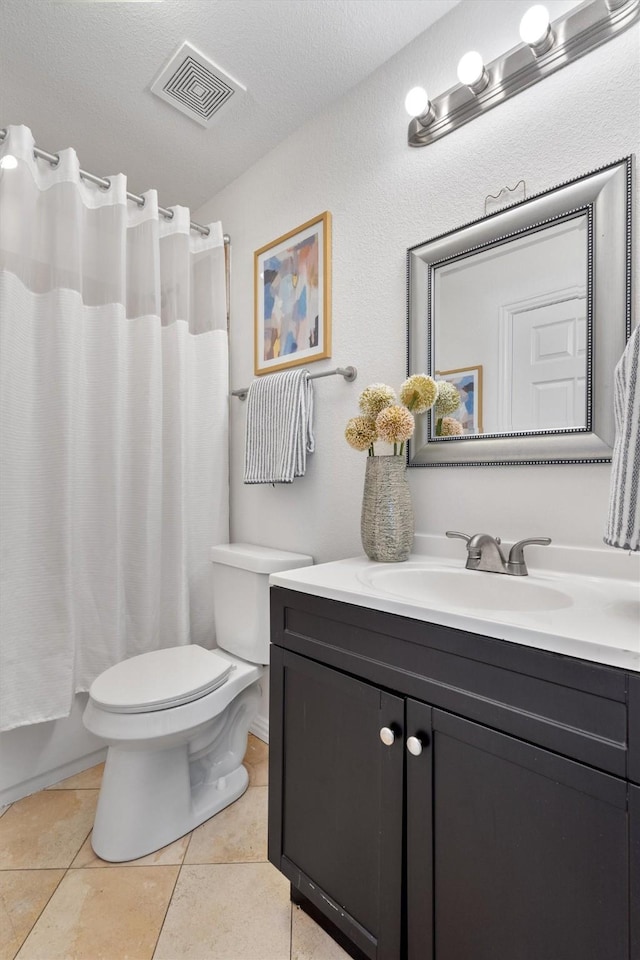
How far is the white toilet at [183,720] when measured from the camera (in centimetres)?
132

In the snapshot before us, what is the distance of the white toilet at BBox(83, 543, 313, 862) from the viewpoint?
1321mm

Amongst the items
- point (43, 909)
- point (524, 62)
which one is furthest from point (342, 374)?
point (43, 909)

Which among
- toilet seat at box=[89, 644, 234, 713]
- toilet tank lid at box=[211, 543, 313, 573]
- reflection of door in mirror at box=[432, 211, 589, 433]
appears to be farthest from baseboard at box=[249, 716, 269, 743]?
reflection of door in mirror at box=[432, 211, 589, 433]

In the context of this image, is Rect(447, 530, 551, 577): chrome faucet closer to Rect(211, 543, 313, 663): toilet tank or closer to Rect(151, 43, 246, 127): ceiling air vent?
Rect(211, 543, 313, 663): toilet tank

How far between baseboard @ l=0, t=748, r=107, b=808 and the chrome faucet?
160 centimetres

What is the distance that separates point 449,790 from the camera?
82cm

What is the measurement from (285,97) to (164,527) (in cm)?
161

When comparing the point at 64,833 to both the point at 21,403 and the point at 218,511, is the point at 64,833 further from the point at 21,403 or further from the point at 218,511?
the point at 21,403

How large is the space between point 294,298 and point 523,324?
911 mm

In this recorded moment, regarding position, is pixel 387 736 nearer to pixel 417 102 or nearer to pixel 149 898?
pixel 149 898

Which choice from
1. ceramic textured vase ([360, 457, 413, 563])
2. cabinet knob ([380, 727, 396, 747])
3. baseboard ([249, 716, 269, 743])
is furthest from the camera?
baseboard ([249, 716, 269, 743])

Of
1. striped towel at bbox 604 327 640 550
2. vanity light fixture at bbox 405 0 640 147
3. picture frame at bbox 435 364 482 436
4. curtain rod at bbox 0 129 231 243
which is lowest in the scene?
striped towel at bbox 604 327 640 550

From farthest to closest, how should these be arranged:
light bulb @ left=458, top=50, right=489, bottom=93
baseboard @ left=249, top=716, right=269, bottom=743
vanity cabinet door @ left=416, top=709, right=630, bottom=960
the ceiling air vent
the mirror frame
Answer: baseboard @ left=249, top=716, right=269, bottom=743
the ceiling air vent
light bulb @ left=458, top=50, right=489, bottom=93
the mirror frame
vanity cabinet door @ left=416, top=709, right=630, bottom=960

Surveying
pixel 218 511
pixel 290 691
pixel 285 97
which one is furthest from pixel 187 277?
pixel 290 691
